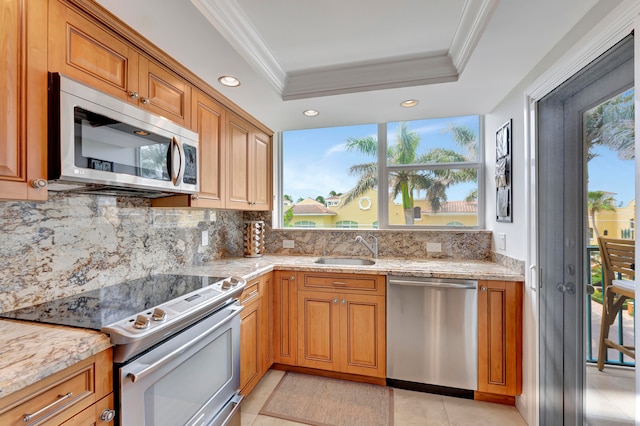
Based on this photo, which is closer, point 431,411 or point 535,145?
point 535,145

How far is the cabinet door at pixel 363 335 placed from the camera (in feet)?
7.15

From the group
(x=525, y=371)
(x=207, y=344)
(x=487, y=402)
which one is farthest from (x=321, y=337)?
(x=525, y=371)

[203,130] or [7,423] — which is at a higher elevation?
[203,130]

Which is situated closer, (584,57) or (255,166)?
(584,57)

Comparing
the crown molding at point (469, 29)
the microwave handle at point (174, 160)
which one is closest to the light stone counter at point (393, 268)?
the microwave handle at point (174, 160)

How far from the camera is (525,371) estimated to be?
1.91 metres

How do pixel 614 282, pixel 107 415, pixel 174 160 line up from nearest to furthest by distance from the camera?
pixel 107 415
pixel 614 282
pixel 174 160

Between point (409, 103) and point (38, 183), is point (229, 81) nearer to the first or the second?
point (38, 183)

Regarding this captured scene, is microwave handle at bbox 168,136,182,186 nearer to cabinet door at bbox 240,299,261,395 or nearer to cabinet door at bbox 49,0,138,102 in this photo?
cabinet door at bbox 49,0,138,102

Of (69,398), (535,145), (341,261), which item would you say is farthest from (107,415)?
(535,145)

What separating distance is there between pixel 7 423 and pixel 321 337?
1812 millimetres

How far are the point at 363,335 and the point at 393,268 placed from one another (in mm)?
559

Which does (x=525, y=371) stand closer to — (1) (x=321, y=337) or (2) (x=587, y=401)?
(2) (x=587, y=401)

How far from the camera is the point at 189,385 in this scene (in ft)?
4.40
